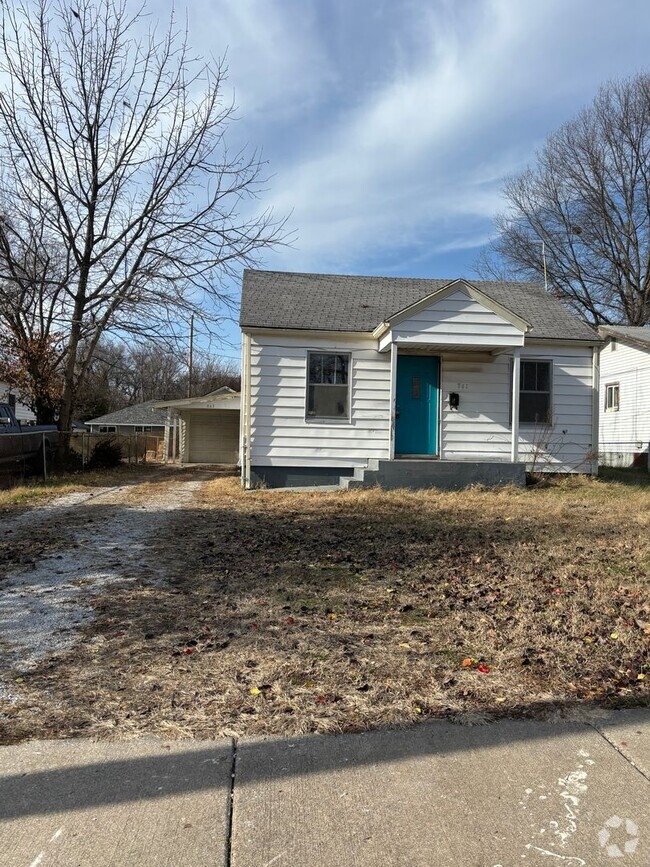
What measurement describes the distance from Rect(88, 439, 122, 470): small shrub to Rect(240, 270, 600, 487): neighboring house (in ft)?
29.7

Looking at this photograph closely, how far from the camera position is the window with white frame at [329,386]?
1337 centimetres

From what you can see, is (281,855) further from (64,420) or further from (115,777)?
(64,420)

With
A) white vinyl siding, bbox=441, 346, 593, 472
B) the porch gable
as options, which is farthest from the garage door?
the porch gable

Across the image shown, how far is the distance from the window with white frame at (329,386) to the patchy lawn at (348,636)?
18.0 feet

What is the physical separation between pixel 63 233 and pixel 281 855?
63.2 feet

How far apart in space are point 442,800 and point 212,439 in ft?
92.1

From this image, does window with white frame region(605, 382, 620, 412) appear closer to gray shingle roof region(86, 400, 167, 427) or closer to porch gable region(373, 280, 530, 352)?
porch gable region(373, 280, 530, 352)

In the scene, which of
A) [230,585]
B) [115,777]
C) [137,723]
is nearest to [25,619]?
[230,585]

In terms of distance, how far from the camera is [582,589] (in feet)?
17.8

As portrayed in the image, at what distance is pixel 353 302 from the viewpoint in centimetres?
1443

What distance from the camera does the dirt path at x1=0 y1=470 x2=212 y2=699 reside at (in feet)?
14.0

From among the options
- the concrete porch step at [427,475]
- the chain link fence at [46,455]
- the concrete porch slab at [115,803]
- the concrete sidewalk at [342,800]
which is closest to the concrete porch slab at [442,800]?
the concrete sidewalk at [342,800]

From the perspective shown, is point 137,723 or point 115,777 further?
point 137,723

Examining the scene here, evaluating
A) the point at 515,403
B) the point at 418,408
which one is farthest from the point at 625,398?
the point at 418,408
